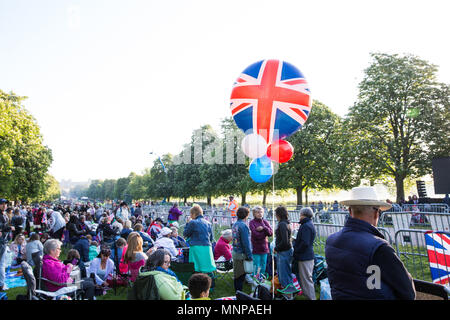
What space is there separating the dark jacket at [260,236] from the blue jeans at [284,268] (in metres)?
0.57

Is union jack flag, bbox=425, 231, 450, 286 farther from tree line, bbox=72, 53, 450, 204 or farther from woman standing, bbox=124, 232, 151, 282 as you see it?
tree line, bbox=72, 53, 450, 204

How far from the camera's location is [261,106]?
16.5 feet

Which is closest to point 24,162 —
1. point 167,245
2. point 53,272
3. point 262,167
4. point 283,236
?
point 167,245

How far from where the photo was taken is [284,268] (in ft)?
18.6

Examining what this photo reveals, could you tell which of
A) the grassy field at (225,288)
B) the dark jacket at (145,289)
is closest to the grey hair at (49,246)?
the grassy field at (225,288)

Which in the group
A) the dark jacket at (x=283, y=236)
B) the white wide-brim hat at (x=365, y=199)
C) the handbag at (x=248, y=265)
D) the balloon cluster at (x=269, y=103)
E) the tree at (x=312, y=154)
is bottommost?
the handbag at (x=248, y=265)

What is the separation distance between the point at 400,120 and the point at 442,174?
20.8 ft

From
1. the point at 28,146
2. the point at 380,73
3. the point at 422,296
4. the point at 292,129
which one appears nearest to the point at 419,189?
the point at 380,73

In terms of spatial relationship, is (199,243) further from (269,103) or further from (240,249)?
(269,103)

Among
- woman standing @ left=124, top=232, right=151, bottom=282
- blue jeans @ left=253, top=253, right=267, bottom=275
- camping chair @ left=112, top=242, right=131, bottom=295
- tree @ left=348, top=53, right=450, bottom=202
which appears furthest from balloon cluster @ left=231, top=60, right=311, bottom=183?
tree @ left=348, top=53, right=450, bottom=202

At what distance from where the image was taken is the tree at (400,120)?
67.5 feet

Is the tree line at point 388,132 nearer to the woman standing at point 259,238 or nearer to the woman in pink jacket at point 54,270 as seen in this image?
the woman standing at point 259,238

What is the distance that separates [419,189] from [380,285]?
2048cm

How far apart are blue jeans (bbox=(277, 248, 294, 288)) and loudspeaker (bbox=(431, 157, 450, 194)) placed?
1563cm
